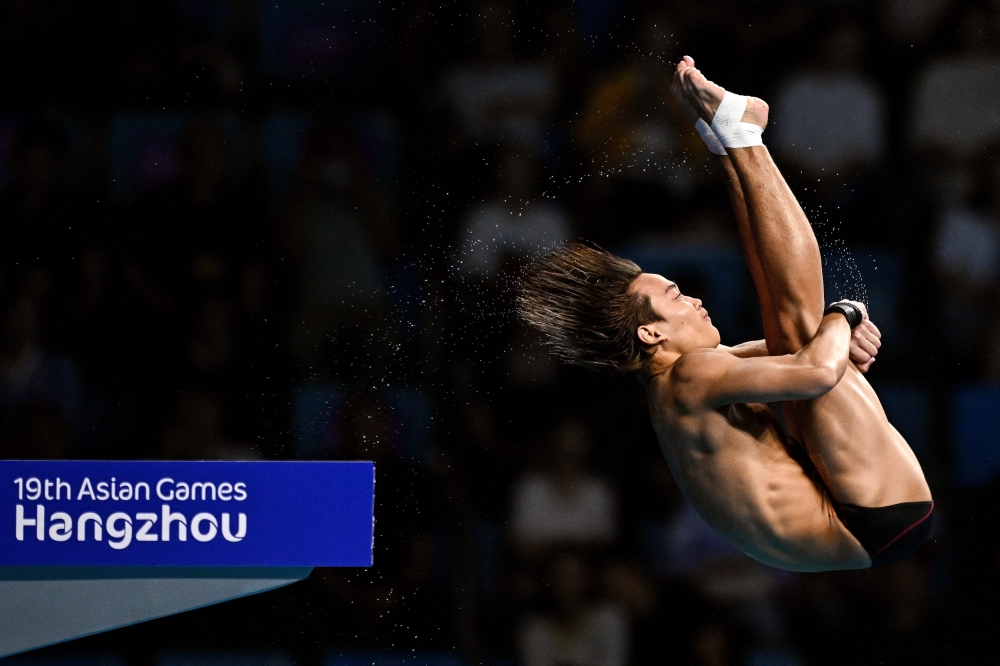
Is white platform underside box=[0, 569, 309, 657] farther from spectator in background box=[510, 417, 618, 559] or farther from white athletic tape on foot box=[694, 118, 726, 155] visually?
white athletic tape on foot box=[694, 118, 726, 155]

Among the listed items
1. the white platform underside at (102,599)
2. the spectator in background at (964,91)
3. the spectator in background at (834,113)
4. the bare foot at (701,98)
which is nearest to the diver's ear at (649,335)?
the bare foot at (701,98)

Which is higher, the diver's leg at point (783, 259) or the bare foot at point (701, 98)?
the bare foot at point (701, 98)

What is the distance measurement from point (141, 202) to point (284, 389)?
0.77 m

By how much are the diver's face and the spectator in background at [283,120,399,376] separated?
1261 mm

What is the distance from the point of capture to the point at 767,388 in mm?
2184

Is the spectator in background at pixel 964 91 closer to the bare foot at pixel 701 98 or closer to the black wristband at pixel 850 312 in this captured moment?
the bare foot at pixel 701 98

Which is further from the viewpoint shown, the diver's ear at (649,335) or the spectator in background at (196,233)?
the spectator in background at (196,233)

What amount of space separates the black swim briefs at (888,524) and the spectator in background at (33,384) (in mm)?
2425

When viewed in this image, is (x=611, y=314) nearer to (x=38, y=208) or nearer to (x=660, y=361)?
(x=660, y=361)

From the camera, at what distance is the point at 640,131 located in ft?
11.8

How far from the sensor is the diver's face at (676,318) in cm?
248

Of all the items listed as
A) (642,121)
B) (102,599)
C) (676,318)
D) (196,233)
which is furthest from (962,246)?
(102,599)

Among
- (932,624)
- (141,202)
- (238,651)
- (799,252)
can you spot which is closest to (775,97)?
(799,252)

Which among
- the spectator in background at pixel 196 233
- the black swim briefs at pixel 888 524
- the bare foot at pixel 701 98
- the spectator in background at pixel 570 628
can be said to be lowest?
the spectator in background at pixel 570 628
